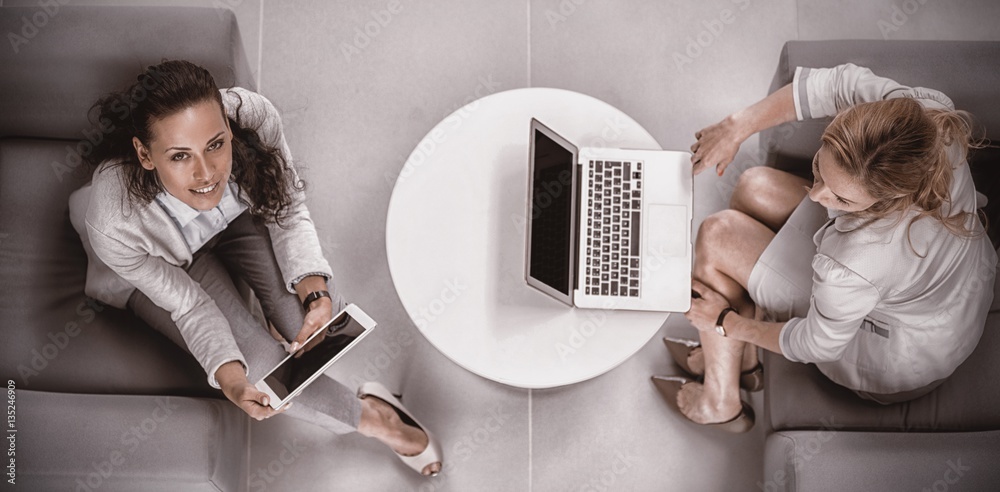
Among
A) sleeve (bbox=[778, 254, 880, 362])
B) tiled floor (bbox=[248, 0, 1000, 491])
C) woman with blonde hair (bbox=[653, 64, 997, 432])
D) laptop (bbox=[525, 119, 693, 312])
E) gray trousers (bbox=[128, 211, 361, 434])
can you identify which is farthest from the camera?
tiled floor (bbox=[248, 0, 1000, 491])

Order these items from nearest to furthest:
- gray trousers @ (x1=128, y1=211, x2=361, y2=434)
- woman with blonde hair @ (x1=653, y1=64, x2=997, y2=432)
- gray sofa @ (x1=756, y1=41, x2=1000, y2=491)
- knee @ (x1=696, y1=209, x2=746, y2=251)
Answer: woman with blonde hair @ (x1=653, y1=64, x2=997, y2=432) → gray sofa @ (x1=756, y1=41, x2=1000, y2=491) → gray trousers @ (x1=128, y1=211, x2=361, y2=434) → knee @ (x1=696, y1=209, x2=746, y2=251)

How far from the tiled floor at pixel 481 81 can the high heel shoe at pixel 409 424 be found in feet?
0.22

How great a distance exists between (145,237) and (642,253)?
122 centimetres

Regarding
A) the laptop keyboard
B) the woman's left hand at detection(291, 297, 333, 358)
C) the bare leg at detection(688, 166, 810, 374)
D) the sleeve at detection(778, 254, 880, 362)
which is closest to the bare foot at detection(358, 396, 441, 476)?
the woman's left hand at detection(291, 297, 333, 358)

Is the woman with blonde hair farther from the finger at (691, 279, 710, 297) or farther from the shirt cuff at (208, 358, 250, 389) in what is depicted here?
the shirt cuff at (208, 358, 250, 389)

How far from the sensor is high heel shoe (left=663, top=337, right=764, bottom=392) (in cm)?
207

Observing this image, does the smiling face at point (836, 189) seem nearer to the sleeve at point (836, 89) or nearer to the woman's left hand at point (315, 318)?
the sleeve at point (836, 89)

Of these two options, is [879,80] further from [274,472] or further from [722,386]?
[274,472]

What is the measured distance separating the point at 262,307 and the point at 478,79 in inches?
41.8

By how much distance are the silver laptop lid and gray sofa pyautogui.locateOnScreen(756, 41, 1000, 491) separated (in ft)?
2.11

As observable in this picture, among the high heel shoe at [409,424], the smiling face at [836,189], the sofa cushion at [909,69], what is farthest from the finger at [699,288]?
the high heel shoe at [409,424]

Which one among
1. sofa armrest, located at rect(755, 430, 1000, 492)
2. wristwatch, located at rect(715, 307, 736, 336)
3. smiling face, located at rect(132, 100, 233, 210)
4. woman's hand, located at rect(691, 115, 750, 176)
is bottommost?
sofa armrest, located at rect(755, 430, 1000, 492)

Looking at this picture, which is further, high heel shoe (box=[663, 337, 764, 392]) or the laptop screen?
high heel shoe (box=[663, 337, 764, 392])

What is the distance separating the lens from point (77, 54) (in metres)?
1.74
